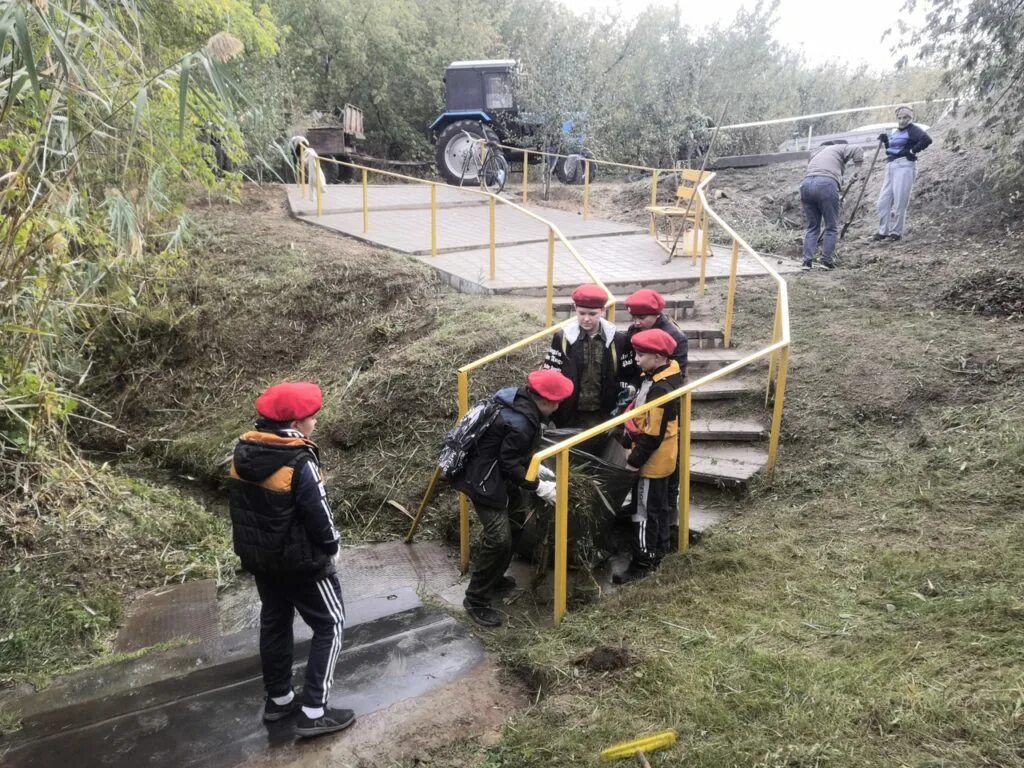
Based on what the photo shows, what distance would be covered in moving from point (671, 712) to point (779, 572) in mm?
1295

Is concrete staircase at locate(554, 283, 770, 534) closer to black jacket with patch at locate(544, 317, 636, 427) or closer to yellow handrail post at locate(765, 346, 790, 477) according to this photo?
yellow handrail post at locate(765, 346, 790, 477)

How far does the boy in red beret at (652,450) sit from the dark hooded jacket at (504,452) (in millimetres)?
623

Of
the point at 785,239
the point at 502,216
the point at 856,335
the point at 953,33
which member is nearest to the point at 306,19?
the point at 502,216

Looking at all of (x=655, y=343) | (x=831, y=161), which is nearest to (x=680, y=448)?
(x=655, y=343)

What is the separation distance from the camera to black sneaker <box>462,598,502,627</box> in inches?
169

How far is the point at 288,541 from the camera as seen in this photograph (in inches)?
128

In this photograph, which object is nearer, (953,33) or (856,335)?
(856,335)

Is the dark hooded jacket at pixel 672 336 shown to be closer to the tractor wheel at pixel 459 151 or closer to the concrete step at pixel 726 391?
the concrete step at pixel 726 391

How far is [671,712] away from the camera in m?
2.95

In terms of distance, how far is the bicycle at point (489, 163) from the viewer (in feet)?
47.0

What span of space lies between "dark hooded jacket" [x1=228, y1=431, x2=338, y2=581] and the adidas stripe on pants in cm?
16

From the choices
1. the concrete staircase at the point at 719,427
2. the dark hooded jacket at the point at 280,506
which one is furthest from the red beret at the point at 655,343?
the dark hooded jacket at the point at 280,506

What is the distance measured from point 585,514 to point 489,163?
11076 mm

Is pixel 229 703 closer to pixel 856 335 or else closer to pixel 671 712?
pixel 671 712
